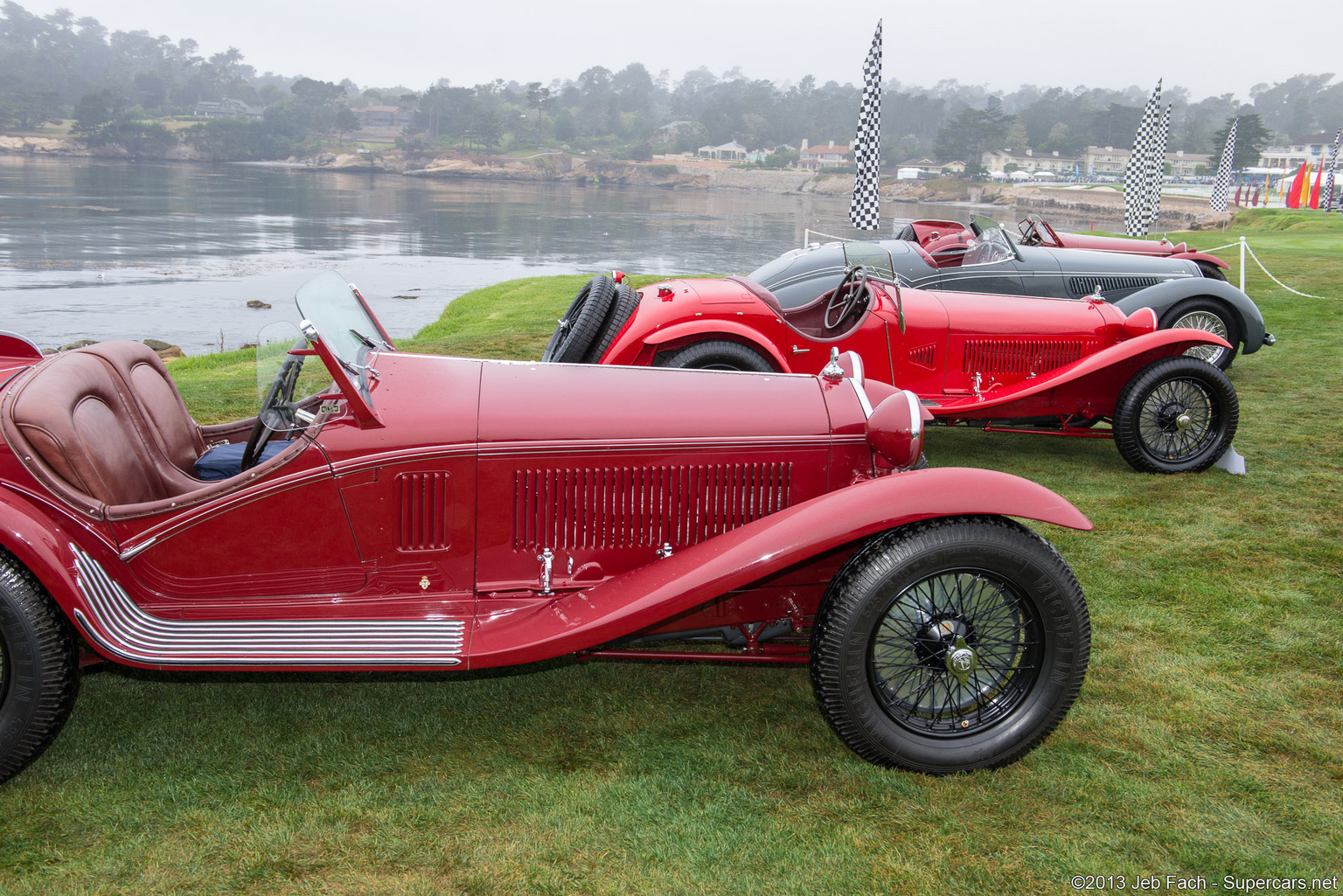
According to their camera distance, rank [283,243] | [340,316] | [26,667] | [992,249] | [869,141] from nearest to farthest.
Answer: [26,667] < [340,316] < [992,249] < [869,141] < [283,243]

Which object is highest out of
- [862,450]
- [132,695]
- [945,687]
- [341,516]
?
[862,450]

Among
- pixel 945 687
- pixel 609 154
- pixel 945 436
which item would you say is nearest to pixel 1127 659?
pixel 945 687

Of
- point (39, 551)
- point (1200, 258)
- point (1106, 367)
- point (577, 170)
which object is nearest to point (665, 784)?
point (39, 551)

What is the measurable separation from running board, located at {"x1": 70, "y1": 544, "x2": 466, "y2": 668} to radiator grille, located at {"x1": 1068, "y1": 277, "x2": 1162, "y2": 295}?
8643 mm

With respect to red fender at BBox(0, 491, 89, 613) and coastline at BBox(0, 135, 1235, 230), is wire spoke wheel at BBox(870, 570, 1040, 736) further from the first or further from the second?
coastline at BBox(0, 135, 1235, 230)

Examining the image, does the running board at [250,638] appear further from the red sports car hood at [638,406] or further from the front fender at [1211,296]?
the front fender at [1211,296]

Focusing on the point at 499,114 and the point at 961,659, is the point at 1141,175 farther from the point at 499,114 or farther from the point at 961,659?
the point at 499,114

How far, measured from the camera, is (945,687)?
3.31 metres

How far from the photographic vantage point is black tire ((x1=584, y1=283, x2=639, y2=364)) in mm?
6059

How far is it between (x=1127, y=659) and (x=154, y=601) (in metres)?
4.07

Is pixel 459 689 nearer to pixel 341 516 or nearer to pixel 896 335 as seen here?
pixel 341 516

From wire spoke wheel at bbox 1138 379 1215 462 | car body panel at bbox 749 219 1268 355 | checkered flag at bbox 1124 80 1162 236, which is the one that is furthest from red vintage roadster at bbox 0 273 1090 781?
checkered flag at bbox 1124 80 1162 236

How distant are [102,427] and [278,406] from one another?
635 mm

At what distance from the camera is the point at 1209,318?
9.05 meters
